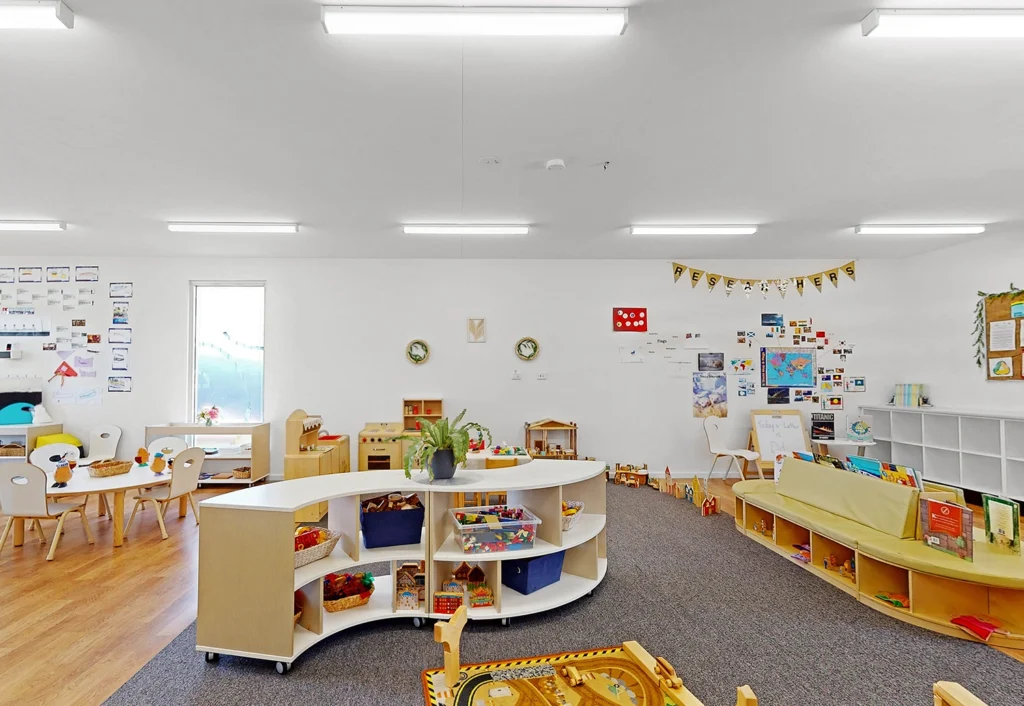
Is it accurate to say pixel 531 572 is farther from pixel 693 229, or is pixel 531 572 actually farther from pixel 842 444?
pixel 842 444

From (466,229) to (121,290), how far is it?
4806 mm

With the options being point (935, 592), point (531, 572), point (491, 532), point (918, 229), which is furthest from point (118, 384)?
point (918, 229)

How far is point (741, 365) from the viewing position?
734 centimetres

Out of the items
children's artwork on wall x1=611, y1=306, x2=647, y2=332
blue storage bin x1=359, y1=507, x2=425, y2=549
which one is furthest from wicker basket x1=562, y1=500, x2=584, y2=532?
children's artwork on wall x1=611, y1=306, x2=647, y2=332

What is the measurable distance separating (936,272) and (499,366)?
18.5 feet

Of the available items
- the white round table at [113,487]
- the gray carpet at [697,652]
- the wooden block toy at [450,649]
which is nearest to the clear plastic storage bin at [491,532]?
the gray carpet at [697,652]

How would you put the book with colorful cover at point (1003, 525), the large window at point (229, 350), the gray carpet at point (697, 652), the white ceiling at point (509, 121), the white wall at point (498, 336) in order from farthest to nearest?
1. the large window at point (229, 350)
2. the white wall at point (498, 336)
3. the book with colorful cover at point (1003, 525)
4. the white ceiling at point (509, 121)
5. the gray carpet at point (697, 652)

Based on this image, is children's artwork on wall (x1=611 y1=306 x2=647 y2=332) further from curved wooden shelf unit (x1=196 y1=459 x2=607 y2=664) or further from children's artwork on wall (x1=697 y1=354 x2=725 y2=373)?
curved wooden shelf unit (x1=196 y1=459 x2=607 y2=664)

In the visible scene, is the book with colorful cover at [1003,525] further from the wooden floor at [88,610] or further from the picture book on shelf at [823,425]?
the picture book on shelf at [823,425]

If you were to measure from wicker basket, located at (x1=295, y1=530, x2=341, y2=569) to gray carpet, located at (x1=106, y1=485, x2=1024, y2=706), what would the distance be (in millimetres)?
444

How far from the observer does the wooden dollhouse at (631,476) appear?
6742mm

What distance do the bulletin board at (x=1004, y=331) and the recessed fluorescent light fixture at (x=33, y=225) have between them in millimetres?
9929

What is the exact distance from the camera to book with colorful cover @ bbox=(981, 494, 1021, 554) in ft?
10.4

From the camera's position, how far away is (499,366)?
7.22 metres
